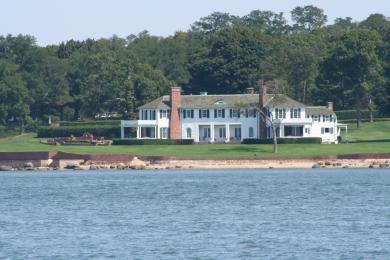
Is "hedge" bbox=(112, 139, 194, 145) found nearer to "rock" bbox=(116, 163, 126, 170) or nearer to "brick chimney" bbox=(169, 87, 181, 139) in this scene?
"brick chimney" bbox=(169, 87, 181, 139)

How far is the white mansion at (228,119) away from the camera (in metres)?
129

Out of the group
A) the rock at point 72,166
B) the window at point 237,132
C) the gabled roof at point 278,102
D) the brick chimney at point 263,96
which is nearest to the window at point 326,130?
the gabled roof at point 278,102

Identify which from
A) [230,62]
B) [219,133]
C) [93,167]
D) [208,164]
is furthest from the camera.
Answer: [230,62]

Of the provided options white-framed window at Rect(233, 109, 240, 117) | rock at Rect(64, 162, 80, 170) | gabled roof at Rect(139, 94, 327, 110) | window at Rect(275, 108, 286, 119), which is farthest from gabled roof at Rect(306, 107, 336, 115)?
rock at Rect(64, 162, 80, 170)

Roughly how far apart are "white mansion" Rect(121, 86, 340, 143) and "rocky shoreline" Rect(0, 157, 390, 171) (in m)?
16.8

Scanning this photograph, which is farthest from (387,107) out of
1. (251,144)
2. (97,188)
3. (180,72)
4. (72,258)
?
(72,258)

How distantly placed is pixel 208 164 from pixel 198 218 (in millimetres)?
52676

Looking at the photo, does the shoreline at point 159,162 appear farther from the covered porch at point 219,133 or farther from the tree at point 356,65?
the tree at point 356,65

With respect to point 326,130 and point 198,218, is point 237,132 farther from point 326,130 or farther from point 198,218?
point 198,218

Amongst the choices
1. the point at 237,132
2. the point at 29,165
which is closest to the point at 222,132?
the point at 237,132

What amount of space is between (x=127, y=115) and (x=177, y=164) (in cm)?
3102

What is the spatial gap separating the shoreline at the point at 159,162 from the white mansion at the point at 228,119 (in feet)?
55.3

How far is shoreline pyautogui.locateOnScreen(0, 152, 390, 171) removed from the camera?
109 meters

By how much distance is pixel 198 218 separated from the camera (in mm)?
59156
